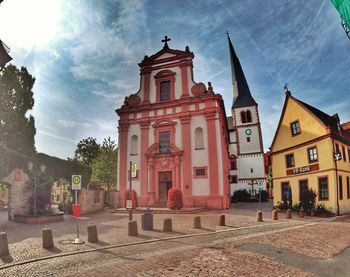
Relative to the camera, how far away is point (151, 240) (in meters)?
9.97

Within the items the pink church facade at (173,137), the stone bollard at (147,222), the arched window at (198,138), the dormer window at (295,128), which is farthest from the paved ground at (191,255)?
the arched window at (198,138)

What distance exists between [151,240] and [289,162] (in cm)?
1695

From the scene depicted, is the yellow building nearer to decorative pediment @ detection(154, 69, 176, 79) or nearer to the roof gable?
the roof gable

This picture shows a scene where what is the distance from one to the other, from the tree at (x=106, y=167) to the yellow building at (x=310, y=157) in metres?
21.3

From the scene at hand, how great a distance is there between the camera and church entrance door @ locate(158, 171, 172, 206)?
25.0m

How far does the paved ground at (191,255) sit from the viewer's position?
643 centimetres

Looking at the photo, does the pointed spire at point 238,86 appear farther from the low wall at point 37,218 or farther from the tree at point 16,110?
the low wall at point 37,218

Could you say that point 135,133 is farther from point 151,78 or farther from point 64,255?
point 64,255

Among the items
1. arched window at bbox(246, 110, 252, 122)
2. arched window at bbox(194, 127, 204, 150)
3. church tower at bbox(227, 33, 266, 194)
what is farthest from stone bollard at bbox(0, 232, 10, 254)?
arched window at bbox(246, 110, 252, 122)

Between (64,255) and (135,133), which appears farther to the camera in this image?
(135,133)

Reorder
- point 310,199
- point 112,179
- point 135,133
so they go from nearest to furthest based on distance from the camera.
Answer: point 310,199 → point 135,133 → point 112,179

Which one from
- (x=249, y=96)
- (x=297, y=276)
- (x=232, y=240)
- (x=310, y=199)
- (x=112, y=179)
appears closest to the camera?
(x=297, y=276)

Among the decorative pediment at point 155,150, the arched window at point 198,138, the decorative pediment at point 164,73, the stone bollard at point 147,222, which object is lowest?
the stone bollard at point 147,222

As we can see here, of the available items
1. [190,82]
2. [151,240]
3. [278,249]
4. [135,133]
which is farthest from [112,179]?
[278,249]
